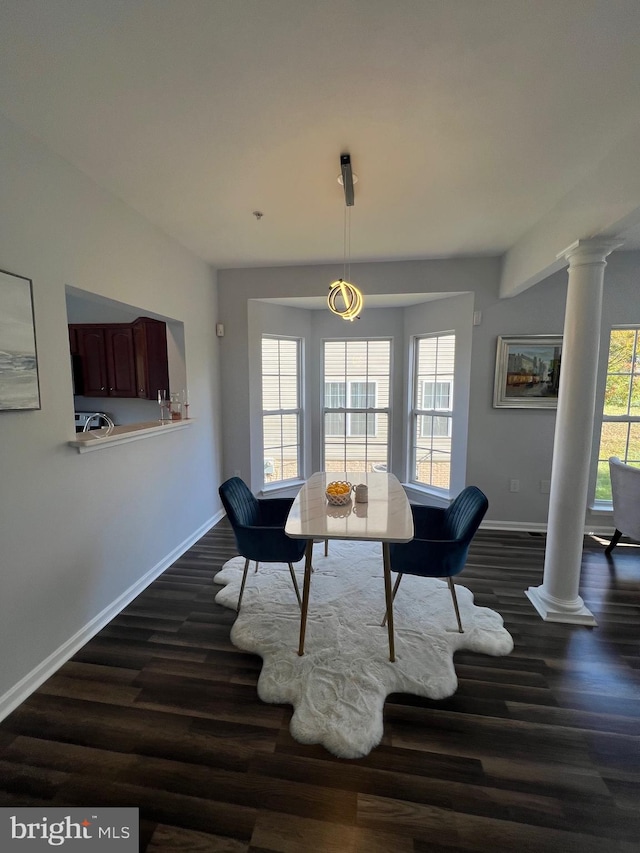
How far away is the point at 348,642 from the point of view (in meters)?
1.99

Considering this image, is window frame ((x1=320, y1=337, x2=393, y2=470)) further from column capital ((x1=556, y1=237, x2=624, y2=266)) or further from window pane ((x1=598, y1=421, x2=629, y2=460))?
column capital ((x1=556, y1=237, x2=624, y2=266))

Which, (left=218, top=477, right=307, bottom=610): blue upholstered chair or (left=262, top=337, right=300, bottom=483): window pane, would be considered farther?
(left=262, top=337, right=300, bottom=483): window pane

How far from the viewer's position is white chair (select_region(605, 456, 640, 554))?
8.93 feet

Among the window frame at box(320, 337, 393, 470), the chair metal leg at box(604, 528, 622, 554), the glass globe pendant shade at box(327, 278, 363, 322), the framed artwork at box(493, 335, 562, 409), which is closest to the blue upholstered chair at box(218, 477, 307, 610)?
the glass globe pendant shade at box(327, 278, 363, 322)

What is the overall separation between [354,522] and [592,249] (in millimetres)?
2096

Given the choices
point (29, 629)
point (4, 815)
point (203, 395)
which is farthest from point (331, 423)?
point (4, 815)

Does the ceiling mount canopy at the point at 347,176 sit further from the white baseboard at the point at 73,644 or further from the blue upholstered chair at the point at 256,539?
the white baseboard at the point at 73,644

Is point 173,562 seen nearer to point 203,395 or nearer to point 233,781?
point 203,395

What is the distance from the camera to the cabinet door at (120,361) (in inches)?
144

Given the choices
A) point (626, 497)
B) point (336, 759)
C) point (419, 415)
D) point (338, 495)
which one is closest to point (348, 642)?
point (336, 759)

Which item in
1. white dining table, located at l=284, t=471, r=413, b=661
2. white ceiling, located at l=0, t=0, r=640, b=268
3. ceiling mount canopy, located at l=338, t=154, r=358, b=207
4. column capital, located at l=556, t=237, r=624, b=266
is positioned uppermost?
white ceiling, located at l=0, t=0, r=640, b=268

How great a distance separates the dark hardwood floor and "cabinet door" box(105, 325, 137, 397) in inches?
98.9

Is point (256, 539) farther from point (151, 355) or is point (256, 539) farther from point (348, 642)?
point (151, 355)

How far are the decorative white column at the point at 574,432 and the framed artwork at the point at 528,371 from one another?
124cm
